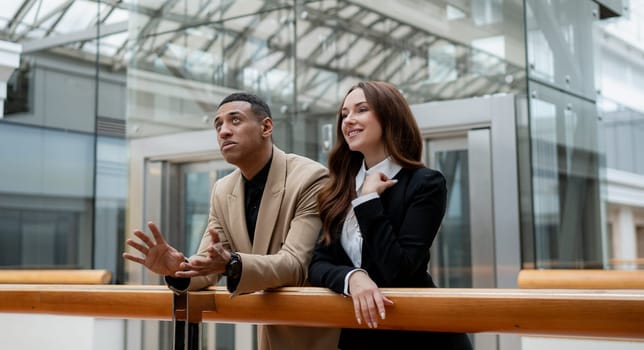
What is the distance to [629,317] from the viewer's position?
152 centimetres

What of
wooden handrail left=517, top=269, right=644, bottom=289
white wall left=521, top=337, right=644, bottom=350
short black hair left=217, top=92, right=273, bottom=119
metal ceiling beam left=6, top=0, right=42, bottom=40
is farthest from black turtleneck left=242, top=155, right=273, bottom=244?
metal ceiling beam left=6, top=0, right=42, bottom=40

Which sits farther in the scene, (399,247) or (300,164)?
(300,164)

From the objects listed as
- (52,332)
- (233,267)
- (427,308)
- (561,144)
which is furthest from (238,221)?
(561,144)

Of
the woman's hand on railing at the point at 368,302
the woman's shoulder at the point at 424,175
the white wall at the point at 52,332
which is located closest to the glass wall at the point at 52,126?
the white wall at the point at 52,332

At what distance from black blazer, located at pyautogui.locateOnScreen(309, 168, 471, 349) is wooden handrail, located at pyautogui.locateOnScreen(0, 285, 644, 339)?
92mm

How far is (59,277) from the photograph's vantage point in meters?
4.57

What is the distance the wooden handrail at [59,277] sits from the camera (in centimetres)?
432

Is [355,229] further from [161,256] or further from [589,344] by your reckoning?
[589,344]

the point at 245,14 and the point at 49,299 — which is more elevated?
the point at 245,14

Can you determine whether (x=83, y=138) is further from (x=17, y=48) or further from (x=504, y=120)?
(x=504, y=120)

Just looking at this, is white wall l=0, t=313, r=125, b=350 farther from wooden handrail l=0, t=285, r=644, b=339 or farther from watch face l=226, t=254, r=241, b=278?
watch face l=226, t=254, r=241, b=278

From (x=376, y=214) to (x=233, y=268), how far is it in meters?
0.37

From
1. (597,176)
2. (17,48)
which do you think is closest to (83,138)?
(17,48)

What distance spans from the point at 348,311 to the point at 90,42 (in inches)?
337
